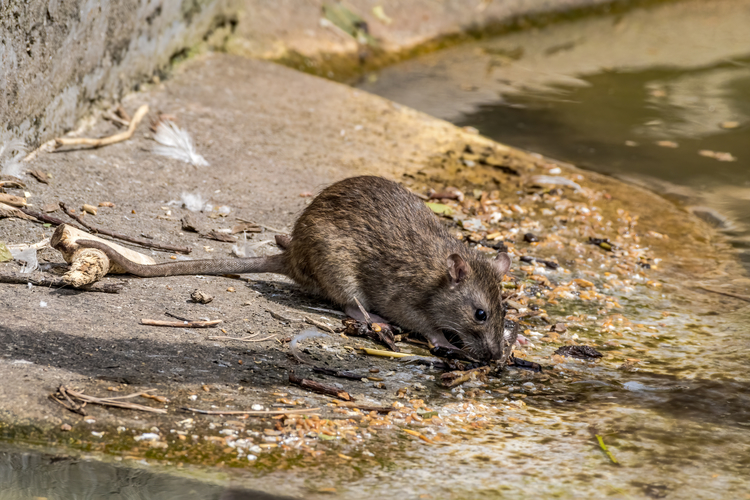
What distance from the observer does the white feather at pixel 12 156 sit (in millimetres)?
5660

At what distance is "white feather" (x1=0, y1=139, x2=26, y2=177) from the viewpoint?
18.6 feet

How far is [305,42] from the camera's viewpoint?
10.5m

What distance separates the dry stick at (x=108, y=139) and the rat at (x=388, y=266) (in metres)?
2.17

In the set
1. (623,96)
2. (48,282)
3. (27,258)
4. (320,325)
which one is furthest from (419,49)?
(48,282)

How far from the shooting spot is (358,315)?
5062 millimetres

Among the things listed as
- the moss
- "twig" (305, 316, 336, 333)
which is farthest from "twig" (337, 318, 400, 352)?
the moss

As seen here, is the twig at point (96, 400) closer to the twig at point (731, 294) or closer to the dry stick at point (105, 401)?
the dry stick at point (105, 401)

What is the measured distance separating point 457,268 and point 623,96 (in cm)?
666

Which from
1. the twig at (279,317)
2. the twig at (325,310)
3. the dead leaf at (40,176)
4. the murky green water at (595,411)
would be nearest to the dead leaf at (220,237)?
the twig at (325,310)

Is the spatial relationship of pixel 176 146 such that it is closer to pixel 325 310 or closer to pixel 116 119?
pixel 116 119

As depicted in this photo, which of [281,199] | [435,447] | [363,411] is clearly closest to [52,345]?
[363,411]

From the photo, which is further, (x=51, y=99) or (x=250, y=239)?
(x=51, y=99)

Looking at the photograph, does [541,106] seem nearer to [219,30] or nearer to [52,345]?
[219,30]

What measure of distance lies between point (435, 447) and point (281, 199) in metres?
3.50
